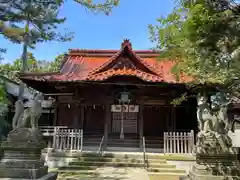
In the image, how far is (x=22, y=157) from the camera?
650 centimetres

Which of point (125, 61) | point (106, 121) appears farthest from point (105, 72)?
point (106, 121)

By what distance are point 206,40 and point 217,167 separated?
3027 millimetres

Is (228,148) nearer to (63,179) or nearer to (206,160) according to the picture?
(206,160)

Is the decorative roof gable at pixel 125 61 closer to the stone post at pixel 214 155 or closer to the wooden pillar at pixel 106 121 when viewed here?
the wooden pillar at pixel 106 121

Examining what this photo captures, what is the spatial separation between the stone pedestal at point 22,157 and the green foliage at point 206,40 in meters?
4.12

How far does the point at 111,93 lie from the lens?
41.2ft

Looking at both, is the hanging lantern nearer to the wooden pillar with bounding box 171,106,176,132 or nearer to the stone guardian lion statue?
the wooden pillar with bounding box 171,106,176,132

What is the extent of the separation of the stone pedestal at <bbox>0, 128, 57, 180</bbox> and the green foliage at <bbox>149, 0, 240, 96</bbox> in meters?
4.12

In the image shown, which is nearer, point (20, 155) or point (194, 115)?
point (20, 155)

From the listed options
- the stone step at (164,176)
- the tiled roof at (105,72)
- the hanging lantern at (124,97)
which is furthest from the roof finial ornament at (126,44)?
the stone step at (164,176)

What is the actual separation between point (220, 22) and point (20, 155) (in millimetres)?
5712

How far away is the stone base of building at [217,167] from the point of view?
5723 millimetres

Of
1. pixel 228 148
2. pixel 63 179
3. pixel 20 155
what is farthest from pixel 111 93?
pixel 228 148

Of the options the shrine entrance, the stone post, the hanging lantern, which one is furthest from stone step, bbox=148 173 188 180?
the shrine entrance
